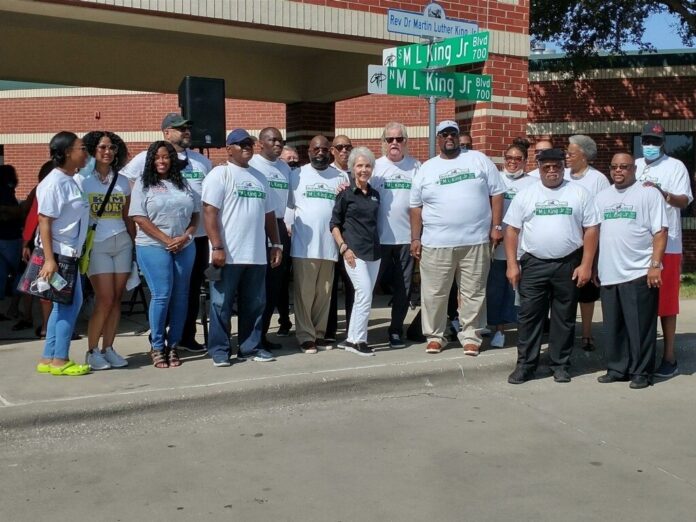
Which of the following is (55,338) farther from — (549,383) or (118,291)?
(549,383)

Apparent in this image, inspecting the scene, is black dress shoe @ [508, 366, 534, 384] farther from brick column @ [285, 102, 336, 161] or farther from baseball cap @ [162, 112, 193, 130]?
brick column @ [285, 102, 336, 161]

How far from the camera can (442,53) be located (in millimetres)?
7527

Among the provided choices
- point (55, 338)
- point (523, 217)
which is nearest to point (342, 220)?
point (523, 217)

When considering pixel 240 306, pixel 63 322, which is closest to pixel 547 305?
pixel 240 306

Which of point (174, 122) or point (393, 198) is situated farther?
point (393, 198)

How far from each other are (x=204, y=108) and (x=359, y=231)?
300 centimetres

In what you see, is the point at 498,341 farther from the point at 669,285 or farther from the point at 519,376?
the point at 669,285

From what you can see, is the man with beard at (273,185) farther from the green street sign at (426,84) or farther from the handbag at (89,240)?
the handbag at (89,240)

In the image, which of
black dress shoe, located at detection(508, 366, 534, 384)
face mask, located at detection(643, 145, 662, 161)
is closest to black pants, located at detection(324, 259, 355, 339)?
black dress shoe, located at detection(508, 366, 534, 384)

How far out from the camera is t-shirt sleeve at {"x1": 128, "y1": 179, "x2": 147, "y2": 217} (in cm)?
620

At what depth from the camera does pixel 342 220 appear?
6887mm

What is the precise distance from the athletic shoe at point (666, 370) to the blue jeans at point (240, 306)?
337 centimetres

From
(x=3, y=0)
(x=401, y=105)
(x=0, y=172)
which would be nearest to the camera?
(x=3, y=0)

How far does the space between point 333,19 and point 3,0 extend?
323 cm
